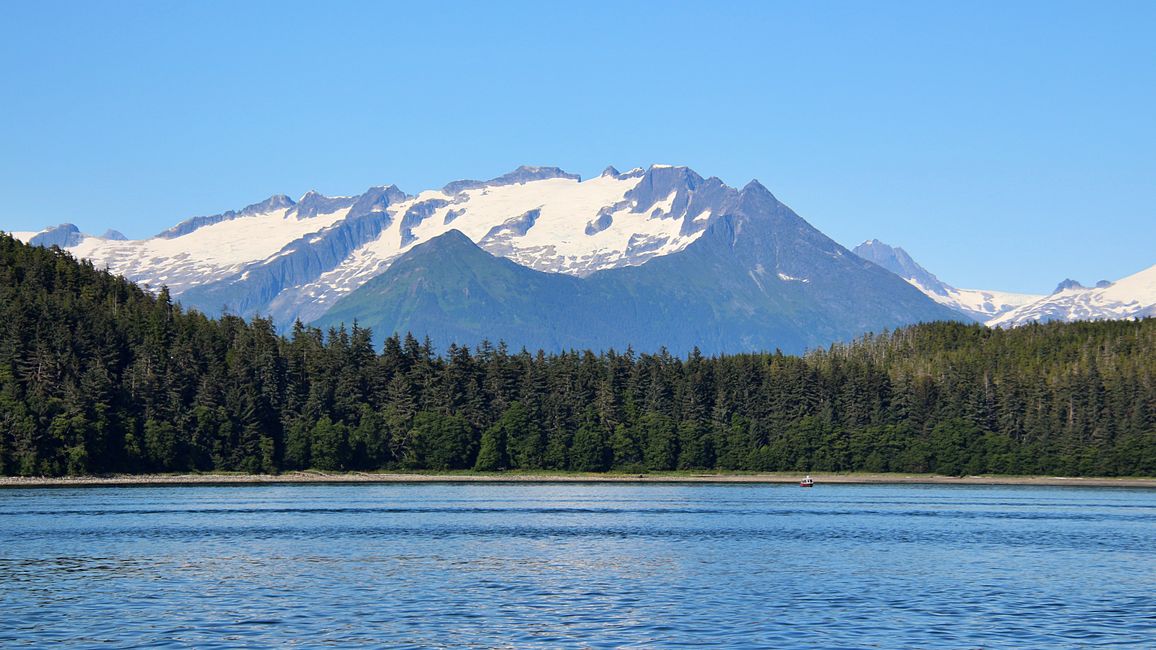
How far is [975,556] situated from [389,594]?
1859 inches

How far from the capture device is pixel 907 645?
198 ft

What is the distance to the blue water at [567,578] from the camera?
63.3 meters

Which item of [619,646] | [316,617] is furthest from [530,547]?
[619,646]

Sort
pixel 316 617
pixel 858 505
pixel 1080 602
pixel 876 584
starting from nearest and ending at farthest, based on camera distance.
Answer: pixel 316 617, pixel 1080 602, pixel 876 584, pixel 858 505

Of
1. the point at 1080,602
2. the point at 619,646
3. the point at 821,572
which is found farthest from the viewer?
the point at 821,572

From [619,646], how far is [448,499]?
120196 mm

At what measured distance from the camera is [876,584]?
83.0 meters

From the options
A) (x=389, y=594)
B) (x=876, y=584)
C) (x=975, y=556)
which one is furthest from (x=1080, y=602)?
(x=389, y=594)

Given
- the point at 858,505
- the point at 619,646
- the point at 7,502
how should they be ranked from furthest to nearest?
the point at 858,505
the point at 7,502
the point at 619,646

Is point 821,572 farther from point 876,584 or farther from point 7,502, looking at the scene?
point 7,502

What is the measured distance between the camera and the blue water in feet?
208

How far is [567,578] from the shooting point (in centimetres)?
8506

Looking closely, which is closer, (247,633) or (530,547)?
(247,633)

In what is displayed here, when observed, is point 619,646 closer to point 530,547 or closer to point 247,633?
point 247,633
